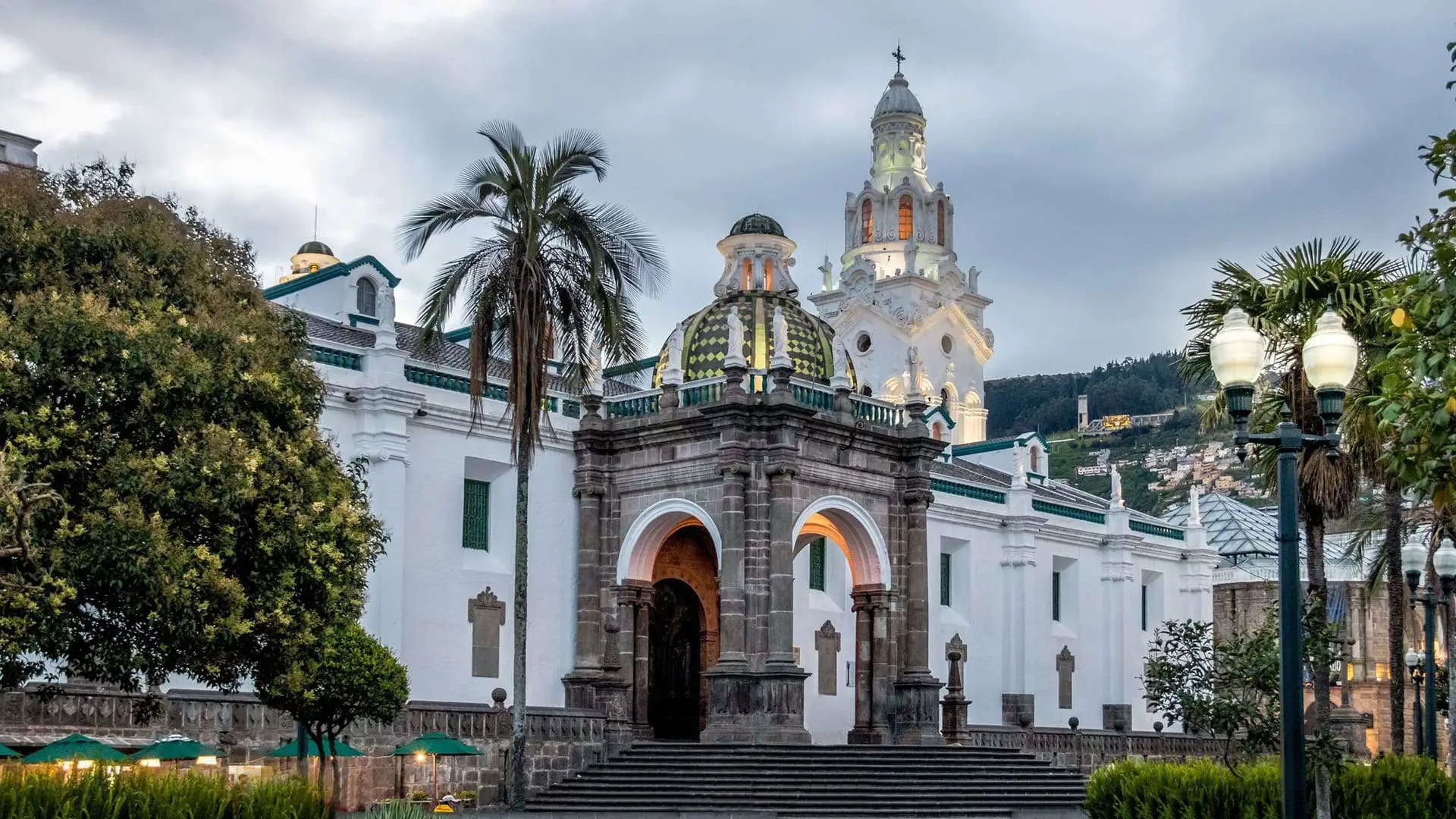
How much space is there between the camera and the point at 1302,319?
21594 mm

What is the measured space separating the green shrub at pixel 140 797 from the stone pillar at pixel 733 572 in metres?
16.3

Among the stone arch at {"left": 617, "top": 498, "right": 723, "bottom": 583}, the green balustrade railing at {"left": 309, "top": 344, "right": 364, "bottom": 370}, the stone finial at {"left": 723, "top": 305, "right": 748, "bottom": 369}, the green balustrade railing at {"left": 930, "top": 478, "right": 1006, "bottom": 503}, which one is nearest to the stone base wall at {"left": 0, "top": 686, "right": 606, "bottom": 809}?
the stone arch at {"left": 617, "top": 498, "right": 723, "bottom": 583}

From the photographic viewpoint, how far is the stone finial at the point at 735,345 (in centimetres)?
3080

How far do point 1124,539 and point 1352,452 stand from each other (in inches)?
858

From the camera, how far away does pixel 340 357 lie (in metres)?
29.8

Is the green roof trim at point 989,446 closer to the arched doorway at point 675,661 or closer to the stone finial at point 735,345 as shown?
the arched doorway at point 675,661

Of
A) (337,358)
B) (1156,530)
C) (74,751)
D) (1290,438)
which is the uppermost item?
(337,358)

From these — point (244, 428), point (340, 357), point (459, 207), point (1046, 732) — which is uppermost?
point (459, 207)

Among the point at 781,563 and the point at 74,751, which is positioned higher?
the point at 781,563

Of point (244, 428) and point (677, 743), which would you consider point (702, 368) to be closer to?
point (677, 743)

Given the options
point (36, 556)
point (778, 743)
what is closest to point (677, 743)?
point (778, 743)

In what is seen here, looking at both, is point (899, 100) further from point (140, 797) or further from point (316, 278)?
point (140, 797)

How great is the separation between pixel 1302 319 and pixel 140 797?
15.3 m

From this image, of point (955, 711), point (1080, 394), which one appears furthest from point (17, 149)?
point (1080, 394)
